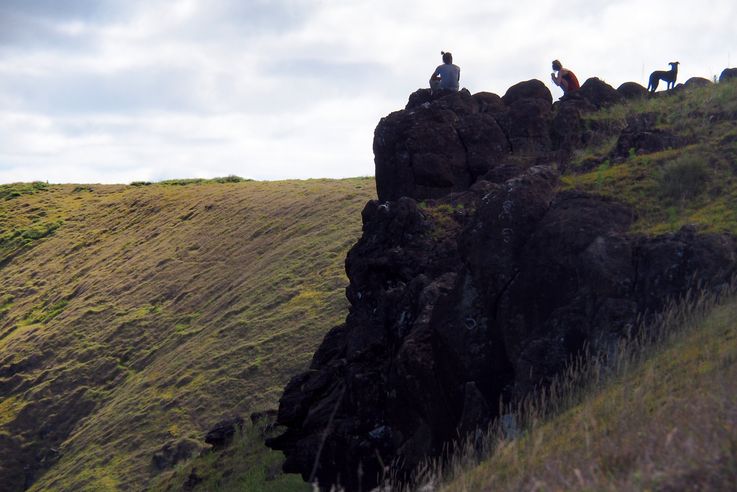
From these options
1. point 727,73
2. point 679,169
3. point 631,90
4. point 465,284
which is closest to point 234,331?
point 631,90

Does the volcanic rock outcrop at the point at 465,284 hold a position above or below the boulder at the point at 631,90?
below

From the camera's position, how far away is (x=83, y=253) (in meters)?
49.6

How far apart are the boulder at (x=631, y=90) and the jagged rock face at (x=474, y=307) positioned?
6268 millimetres

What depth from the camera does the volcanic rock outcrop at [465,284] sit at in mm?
10348

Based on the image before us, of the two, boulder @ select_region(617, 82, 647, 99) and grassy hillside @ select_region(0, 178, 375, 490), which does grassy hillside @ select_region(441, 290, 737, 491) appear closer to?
boulder @ select_region(617, 82, 647, 99)

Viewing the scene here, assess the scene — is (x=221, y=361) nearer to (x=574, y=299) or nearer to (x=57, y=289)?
(x=574, y=299)

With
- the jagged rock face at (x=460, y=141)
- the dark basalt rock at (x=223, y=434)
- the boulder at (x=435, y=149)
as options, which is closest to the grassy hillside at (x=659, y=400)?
the jagged rock face at (x=460, y=141)

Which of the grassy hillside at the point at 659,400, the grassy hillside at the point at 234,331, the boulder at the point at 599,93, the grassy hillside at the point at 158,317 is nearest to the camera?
the grassy hillside at the point at 659,400

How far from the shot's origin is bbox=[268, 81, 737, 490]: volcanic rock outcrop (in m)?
10.3

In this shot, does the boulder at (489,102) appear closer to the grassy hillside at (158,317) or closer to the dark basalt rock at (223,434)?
the dark basalt rock at (223,434)

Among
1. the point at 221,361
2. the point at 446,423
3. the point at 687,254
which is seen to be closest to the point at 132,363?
the point at 221,361

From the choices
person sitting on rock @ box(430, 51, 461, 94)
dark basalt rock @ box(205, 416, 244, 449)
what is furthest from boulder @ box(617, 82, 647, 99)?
dark basalt rock @ box(205, 416, 244, 449)

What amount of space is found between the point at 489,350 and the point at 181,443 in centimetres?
1375

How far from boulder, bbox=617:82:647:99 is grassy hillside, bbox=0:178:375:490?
33.1ft
